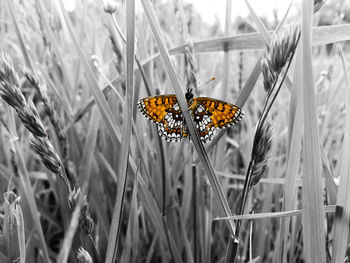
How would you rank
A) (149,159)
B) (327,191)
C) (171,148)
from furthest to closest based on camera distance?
(171,148) → (149,159) → (327,191)

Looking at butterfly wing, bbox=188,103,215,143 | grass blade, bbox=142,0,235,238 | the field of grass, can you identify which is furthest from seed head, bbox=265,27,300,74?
butterfly wing, bbox=188,103,215,143

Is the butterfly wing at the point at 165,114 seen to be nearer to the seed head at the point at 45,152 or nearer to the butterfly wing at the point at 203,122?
the butterfly wing at the point at 203,122

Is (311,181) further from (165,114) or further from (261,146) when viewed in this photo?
(165,114)

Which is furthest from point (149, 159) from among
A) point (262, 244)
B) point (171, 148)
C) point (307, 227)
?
point (307, 227)

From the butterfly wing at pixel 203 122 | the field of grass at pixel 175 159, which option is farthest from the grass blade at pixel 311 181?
the butterfly wing at pixel 203 122

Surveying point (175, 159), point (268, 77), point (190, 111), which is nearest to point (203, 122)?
point (190, 111)

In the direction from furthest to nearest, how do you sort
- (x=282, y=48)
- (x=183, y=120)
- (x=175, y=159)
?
(x=175, y=159) → (x=183, y=120) → (x=282, y=48)

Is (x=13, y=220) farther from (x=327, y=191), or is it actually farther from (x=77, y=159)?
(x=327, y=191)
